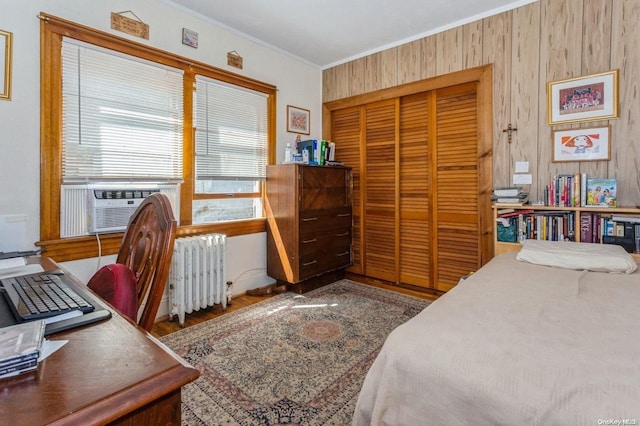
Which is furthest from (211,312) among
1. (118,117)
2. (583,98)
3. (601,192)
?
(583,98)

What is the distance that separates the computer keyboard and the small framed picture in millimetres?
2302

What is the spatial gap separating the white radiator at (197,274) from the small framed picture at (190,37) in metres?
1.62

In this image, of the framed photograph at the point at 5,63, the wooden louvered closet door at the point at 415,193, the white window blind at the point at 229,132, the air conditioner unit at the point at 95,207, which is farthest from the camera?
the wooden louvered closet door at the point at 415,193

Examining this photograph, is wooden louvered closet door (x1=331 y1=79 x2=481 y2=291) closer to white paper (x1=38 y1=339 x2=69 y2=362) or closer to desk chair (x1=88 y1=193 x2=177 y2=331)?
desk chair (x1=88 y1=193 x2=177 y2=331)

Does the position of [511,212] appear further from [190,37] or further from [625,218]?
[190,37]

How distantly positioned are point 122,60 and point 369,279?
309 cm

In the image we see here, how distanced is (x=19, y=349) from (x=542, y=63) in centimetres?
340

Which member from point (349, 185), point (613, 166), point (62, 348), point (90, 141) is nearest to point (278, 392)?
point (62, 348)

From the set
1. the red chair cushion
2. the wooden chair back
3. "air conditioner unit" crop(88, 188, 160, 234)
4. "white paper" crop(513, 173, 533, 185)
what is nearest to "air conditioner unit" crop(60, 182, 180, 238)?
"air conditioner unit" crop(88, 188, 160, 234)

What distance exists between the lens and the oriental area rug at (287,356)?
5.35 ft

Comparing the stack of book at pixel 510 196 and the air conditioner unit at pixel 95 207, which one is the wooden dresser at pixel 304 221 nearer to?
the air conditioner unit at pixel 95 207

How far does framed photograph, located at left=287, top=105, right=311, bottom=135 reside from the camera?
3714 millimetres

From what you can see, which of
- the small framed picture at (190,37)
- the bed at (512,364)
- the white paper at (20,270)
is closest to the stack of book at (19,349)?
the white paper at (20,270)

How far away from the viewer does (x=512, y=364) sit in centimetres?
93
